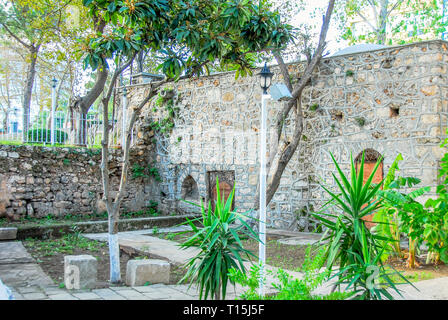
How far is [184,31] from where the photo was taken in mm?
6230

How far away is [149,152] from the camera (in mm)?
13734

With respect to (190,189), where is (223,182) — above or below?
above

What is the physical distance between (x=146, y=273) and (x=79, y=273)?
80 cm

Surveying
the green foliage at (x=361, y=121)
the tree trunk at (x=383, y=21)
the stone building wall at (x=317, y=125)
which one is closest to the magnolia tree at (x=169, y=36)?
the stone building wall at (x=317, y=125)

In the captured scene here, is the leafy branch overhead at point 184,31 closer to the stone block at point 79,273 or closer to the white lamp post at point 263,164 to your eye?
the white lamp post at point 263,164

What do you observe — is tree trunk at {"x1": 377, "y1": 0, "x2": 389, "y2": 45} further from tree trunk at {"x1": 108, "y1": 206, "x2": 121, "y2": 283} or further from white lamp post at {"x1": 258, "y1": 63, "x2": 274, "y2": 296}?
tree trunk at {"x1": 108, "y1": 206, "x2": 121, "y2": 283}

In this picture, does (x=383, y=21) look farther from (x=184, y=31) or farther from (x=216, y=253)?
(x=216, y=253)

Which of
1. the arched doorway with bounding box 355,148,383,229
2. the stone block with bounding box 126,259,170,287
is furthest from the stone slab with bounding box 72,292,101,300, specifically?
the arched doorway with bounding box 355,148,383,229

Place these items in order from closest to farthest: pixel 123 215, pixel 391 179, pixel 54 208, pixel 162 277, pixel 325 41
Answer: pixel 162 277, pixel 391 179, pixel 325 41, pixel 54 208, pixel 123 215

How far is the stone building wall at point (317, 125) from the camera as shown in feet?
27.6

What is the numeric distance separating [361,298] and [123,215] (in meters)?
9.69

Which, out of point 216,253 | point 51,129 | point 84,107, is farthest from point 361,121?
point 84,107
